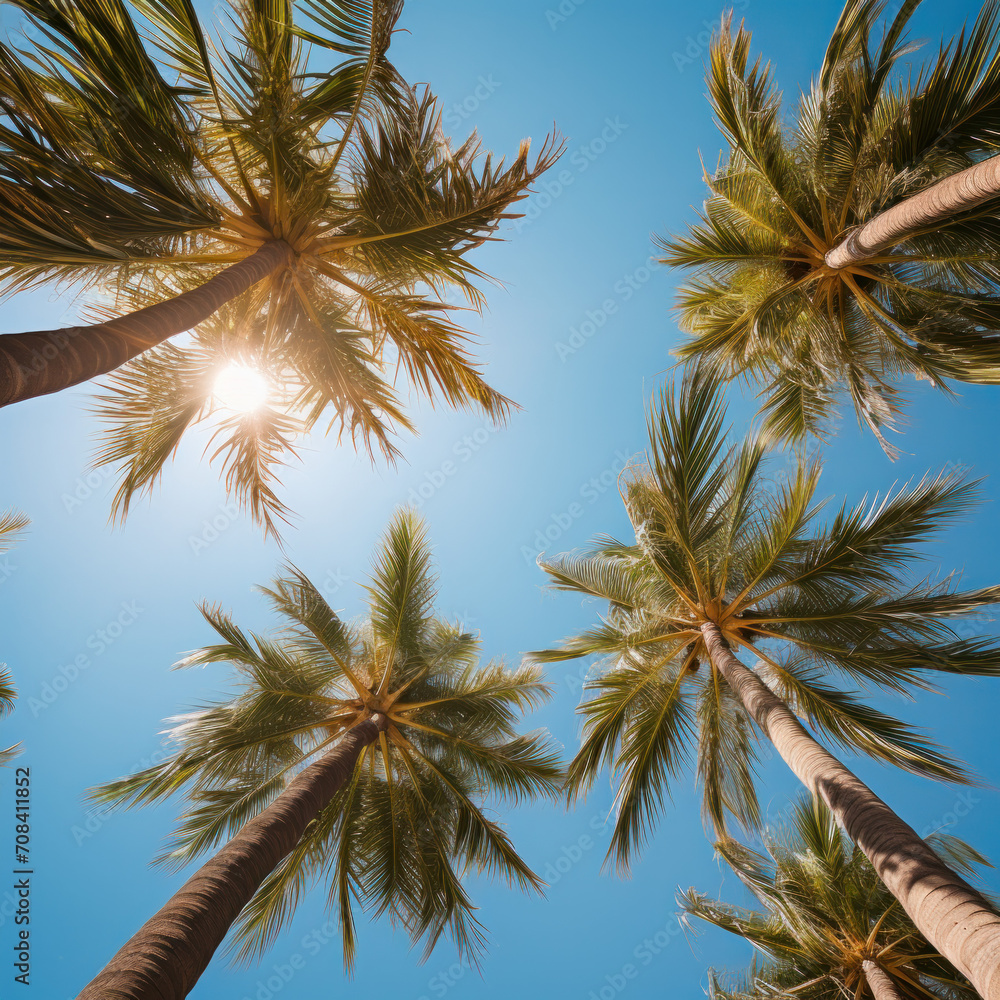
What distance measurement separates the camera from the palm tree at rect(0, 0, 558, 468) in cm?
400

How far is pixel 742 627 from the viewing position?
855 cm

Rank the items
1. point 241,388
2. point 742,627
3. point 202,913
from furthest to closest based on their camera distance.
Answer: point 742,627 → point 241,388 → point 202,913

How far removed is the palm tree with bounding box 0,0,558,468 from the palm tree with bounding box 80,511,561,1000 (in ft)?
10.3

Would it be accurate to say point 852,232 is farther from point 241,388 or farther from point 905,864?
point 241,388

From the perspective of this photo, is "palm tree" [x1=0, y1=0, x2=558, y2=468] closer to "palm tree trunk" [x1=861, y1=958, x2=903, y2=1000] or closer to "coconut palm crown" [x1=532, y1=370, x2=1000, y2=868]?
"coconut palm crown" [x1=532, y1=370, x2=1000, y2=868]

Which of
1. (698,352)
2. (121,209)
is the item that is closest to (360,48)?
(121,209)

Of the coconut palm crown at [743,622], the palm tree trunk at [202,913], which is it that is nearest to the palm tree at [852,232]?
the coconut palm crown at [743,622]

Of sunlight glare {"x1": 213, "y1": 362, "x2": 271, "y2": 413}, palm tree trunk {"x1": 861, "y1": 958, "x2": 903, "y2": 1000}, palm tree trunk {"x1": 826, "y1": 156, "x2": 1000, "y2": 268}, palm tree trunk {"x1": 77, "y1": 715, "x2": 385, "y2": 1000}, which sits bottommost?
palm tree trunk {"x1": 77, "y1": 715, "x2": 385, "y2": 1000}

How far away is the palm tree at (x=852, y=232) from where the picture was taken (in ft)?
21.7

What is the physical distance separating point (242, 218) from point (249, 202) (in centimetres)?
19

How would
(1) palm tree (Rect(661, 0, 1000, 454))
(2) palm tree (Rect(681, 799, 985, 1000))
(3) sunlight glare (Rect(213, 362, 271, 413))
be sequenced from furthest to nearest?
(2) palm tree (Rect(681, 799, 985, 1000))
(3) sunlight glare (Rect(213, 362, 271, 413))
(1) palm tree (Rect(661, 0, 1000, 454))

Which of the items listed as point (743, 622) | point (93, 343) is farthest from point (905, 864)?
point (93, 343)

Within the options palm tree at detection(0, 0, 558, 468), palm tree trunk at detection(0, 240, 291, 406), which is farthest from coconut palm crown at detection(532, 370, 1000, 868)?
palm tree trunk at detection(0, 240, 291, 406)

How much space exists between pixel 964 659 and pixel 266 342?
359 inches
